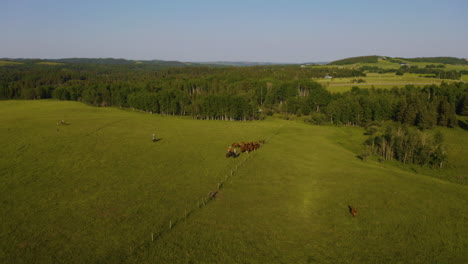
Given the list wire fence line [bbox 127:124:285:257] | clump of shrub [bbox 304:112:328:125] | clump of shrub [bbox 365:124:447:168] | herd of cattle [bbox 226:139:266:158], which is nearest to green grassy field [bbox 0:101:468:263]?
wire fence line [bbox 127:124:285:257]

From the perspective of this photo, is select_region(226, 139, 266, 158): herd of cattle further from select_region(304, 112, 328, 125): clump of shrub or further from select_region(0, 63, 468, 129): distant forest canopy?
select_region(0, 63, 468, 129): distant forest canopy

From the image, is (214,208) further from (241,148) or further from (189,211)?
(241,148)

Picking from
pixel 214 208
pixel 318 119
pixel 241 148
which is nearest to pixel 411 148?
pixel 241 148

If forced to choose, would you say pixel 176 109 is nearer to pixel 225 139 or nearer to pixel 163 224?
pixel 225 139

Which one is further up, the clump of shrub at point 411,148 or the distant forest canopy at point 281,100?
the distant forest canopy at point 281,100

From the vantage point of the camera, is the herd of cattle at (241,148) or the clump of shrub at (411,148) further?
the clump of shrub at (411,148)

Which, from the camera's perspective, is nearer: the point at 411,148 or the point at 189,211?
the point at 189,211

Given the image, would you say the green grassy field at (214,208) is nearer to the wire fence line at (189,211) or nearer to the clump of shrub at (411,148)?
the wire fence line at (189,211)

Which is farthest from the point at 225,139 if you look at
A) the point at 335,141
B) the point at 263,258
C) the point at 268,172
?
the point at 263,258

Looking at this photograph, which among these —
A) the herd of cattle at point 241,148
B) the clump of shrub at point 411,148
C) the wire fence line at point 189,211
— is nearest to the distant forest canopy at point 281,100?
the clump of shrub at point 411,148
